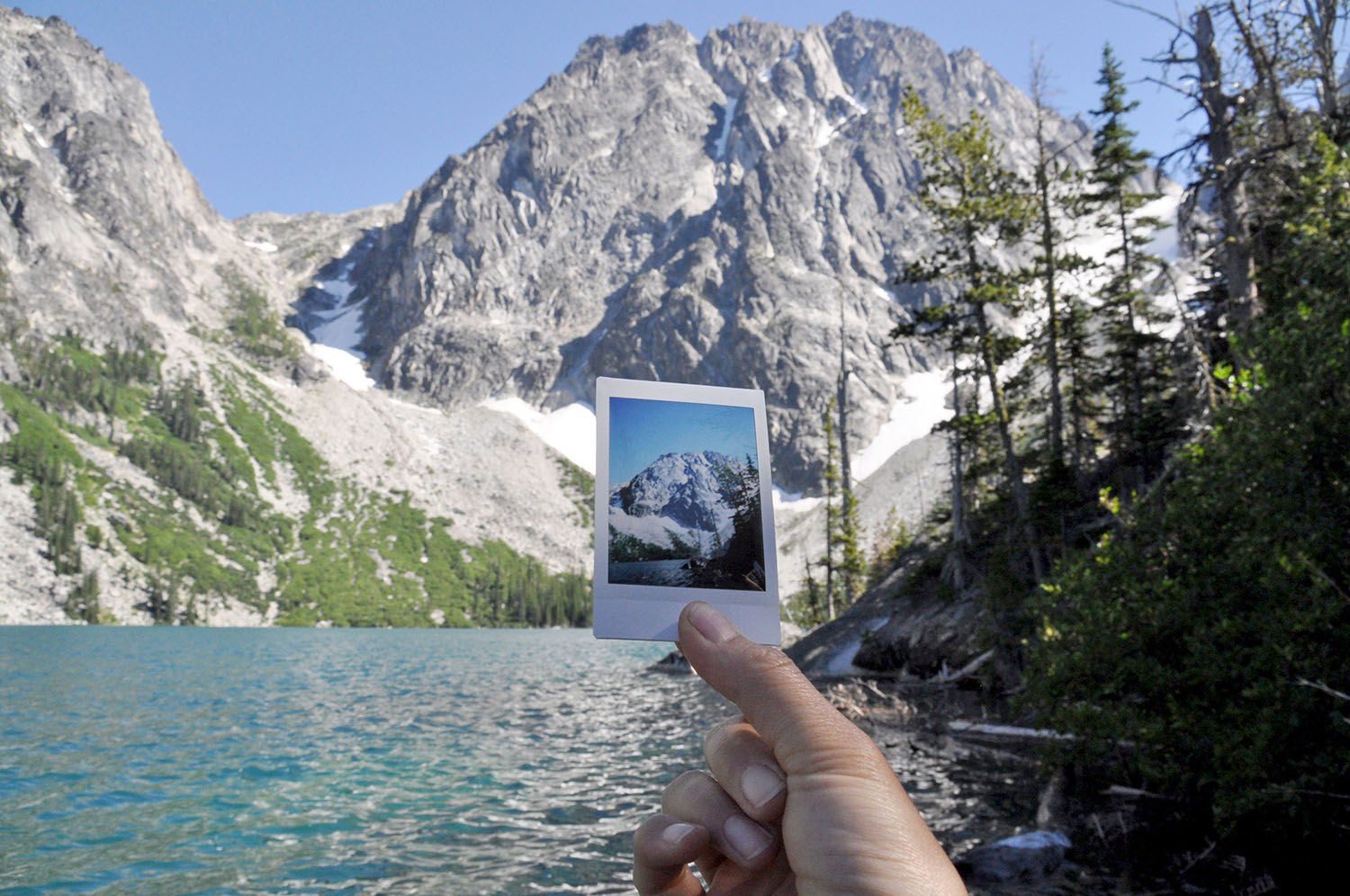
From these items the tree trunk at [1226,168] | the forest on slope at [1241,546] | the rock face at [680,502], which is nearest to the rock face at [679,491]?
the rock face at [680,502]

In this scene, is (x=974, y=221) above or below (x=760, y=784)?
above

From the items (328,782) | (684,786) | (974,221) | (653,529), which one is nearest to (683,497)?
Result: (653,529)

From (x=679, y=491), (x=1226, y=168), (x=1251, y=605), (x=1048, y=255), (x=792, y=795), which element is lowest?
(x=1251, y=605)

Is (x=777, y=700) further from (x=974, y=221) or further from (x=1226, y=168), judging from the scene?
(x=974, y=221)

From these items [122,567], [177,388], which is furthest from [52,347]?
[122,567]

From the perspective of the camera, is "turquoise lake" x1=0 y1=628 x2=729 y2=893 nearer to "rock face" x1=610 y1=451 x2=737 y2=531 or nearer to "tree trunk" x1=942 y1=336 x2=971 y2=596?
"tree trunk" x1=942 y1=336 x2=971 y2=596

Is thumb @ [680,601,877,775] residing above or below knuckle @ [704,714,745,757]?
above

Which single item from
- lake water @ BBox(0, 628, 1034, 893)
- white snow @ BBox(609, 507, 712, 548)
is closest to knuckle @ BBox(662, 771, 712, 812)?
white snow @ BBox(609, 507, 712, 548)
